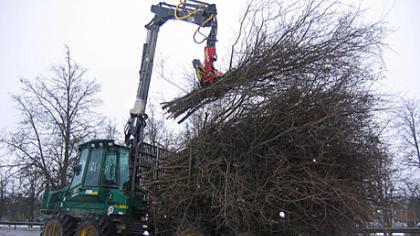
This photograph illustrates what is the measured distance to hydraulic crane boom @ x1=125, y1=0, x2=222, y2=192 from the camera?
686cm

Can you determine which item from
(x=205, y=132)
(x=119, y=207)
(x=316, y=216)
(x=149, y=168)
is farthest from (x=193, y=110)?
(x=316, y=216)

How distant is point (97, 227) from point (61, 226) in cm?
100

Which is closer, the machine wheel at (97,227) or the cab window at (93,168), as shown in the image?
the machine wheel at (97,227)

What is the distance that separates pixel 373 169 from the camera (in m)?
5.37

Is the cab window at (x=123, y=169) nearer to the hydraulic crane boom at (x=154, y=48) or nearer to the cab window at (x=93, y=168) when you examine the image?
the hydraulic crane boom at (x=154, y=48)

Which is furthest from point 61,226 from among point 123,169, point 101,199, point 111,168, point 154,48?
point 154,48

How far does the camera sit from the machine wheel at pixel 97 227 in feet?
19.8

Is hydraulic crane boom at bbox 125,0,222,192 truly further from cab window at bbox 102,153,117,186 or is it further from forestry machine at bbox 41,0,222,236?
cab window at bbox 102,153,117,186

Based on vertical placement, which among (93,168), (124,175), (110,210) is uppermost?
(93,168)

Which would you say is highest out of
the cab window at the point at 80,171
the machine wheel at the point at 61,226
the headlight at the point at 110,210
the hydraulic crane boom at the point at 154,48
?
the hydraulic crane boom at the point at 154,48

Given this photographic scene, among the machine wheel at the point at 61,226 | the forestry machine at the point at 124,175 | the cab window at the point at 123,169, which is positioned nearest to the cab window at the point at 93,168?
the forestry machine at the point at 124,175

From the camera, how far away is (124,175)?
22.5 ft

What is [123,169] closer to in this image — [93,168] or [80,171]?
[93,168]

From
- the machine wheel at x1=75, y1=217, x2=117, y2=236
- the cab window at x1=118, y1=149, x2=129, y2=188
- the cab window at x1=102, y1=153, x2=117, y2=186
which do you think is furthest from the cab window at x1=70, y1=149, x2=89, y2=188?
the machine wheel at x1=75, y1=217, x2=117, y2=236
